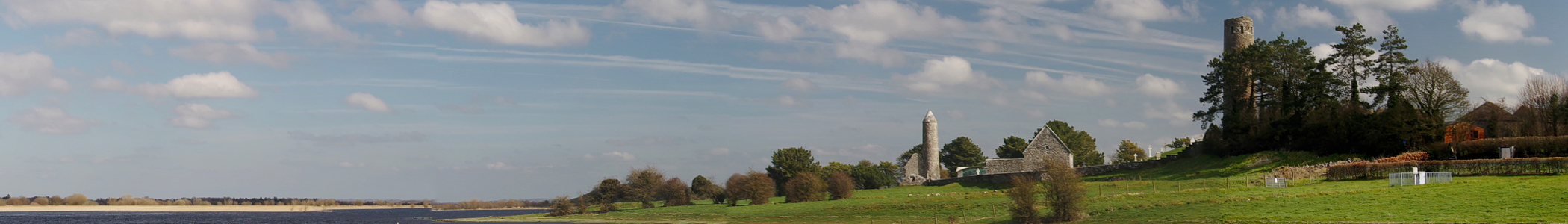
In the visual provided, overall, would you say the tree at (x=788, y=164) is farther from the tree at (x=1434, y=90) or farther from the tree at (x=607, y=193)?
the tree at (x=1434, y=90)

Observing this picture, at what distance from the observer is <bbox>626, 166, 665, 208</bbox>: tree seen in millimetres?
59219

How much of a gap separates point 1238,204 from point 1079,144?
6305cm

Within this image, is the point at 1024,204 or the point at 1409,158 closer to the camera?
the point at 1024,204

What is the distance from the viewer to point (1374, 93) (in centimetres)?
4841

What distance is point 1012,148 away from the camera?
8844 centimetres

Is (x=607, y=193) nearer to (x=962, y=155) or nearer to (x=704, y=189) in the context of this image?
(x=704, y=189)

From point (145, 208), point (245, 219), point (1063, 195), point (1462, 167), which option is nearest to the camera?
point (1063, 195)

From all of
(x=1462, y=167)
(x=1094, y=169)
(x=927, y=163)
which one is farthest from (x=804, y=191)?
(x=1462, y=167)

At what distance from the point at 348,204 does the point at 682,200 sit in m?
120

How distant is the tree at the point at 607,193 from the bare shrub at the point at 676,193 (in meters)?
3.11

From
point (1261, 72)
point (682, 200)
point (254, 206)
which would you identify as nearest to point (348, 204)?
point (254, 206)

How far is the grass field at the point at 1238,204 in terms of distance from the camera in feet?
73.1

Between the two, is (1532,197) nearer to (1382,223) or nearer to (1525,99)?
(1382,223)

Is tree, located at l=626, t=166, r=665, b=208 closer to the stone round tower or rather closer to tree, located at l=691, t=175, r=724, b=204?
tree, located at l=691, t=175, r=724, b=204
